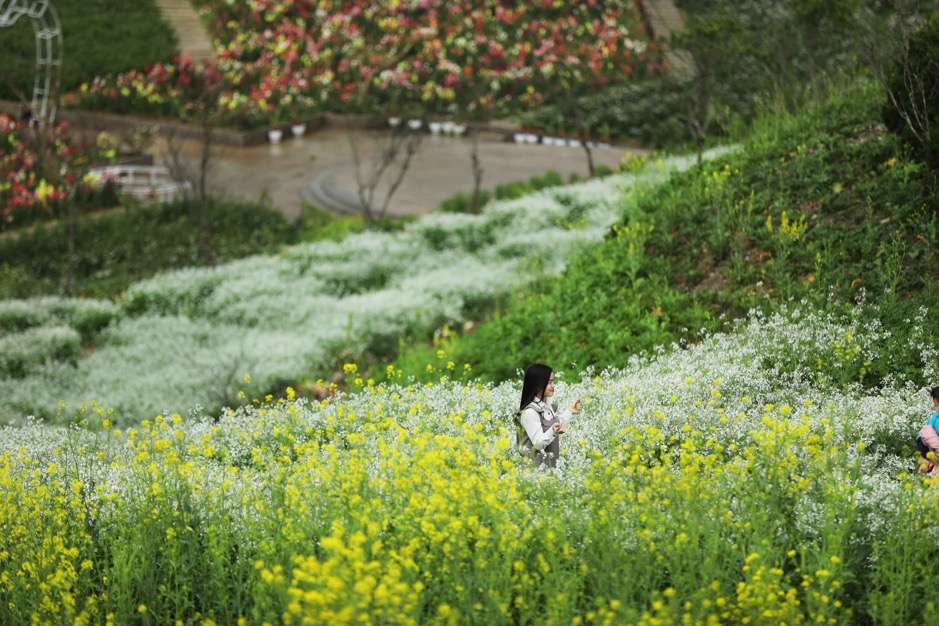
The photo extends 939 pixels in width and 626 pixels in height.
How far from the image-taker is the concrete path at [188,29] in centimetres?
2731

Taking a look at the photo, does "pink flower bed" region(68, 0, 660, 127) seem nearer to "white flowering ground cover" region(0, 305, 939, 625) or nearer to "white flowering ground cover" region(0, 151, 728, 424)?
"white flowering ground cover" region(0, 151, 728, 424)

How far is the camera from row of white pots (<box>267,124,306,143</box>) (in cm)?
2380

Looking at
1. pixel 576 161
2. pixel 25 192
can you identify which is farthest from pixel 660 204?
pixel 25 192

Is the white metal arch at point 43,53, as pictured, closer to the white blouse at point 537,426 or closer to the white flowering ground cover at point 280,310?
the white flowering ground cover at point 280,310

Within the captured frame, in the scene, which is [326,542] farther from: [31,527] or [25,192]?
[25,192]

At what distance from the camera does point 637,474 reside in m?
5.71

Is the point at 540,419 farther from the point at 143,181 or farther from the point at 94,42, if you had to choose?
the point at 94,42

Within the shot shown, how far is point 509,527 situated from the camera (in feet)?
16.2

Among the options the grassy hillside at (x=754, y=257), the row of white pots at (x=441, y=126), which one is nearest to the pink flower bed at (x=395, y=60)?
the row of white pots at (x=441, y=126)

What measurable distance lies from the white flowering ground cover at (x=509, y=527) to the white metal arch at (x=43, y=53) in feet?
52.8

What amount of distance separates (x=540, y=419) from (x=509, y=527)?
4.31 ft

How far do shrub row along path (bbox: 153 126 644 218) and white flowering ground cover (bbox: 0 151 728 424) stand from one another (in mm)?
3086

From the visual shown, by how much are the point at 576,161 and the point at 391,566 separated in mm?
17595

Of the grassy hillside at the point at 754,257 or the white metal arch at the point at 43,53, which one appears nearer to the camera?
the grassy hillside at the point at 754,257
